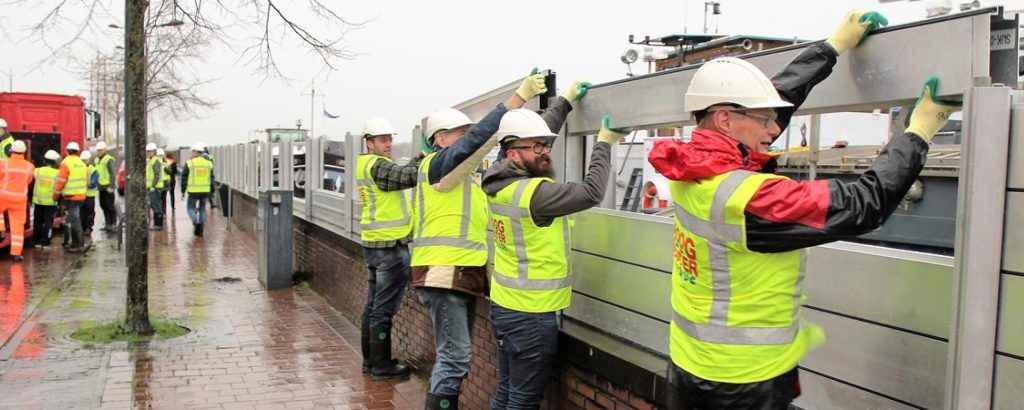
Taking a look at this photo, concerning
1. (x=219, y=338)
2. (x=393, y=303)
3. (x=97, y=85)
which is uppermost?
(x=97, y=85)

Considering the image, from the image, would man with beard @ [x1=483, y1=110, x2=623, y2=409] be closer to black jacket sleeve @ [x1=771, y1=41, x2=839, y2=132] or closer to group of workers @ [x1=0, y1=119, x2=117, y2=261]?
black jacket sleeve @ [x1=771, y1=41, x2=839, y2=132]

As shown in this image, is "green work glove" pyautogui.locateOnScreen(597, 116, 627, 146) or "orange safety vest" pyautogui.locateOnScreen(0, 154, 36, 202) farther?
"orange safety vest" pyautogui.locateOnScreen(0, 154, 36, 202)

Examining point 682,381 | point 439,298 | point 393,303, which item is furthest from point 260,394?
point 682,381

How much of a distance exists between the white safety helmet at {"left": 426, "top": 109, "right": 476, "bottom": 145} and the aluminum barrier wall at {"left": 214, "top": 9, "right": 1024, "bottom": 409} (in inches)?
60.7

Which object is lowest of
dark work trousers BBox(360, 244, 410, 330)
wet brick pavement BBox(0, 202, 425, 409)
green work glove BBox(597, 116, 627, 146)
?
wet brick pavement BBox(0, 202, 425, 409)

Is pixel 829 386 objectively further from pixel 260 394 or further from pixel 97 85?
pixel 97 85

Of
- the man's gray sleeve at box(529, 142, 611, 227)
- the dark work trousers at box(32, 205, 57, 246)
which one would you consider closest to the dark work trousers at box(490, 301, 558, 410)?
the man's gray sleeve at box(529, 142, 611, 227)

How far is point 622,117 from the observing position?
3.96 m

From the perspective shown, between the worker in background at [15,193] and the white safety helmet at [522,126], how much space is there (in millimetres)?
12149

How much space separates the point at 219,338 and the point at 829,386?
648 centimetres

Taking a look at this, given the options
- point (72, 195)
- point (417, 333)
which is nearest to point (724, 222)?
point (417, 333)

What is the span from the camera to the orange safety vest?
532 inches

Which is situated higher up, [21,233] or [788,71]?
[788,71]

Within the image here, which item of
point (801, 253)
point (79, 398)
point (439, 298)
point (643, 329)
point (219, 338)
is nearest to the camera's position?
point (801, 253)
